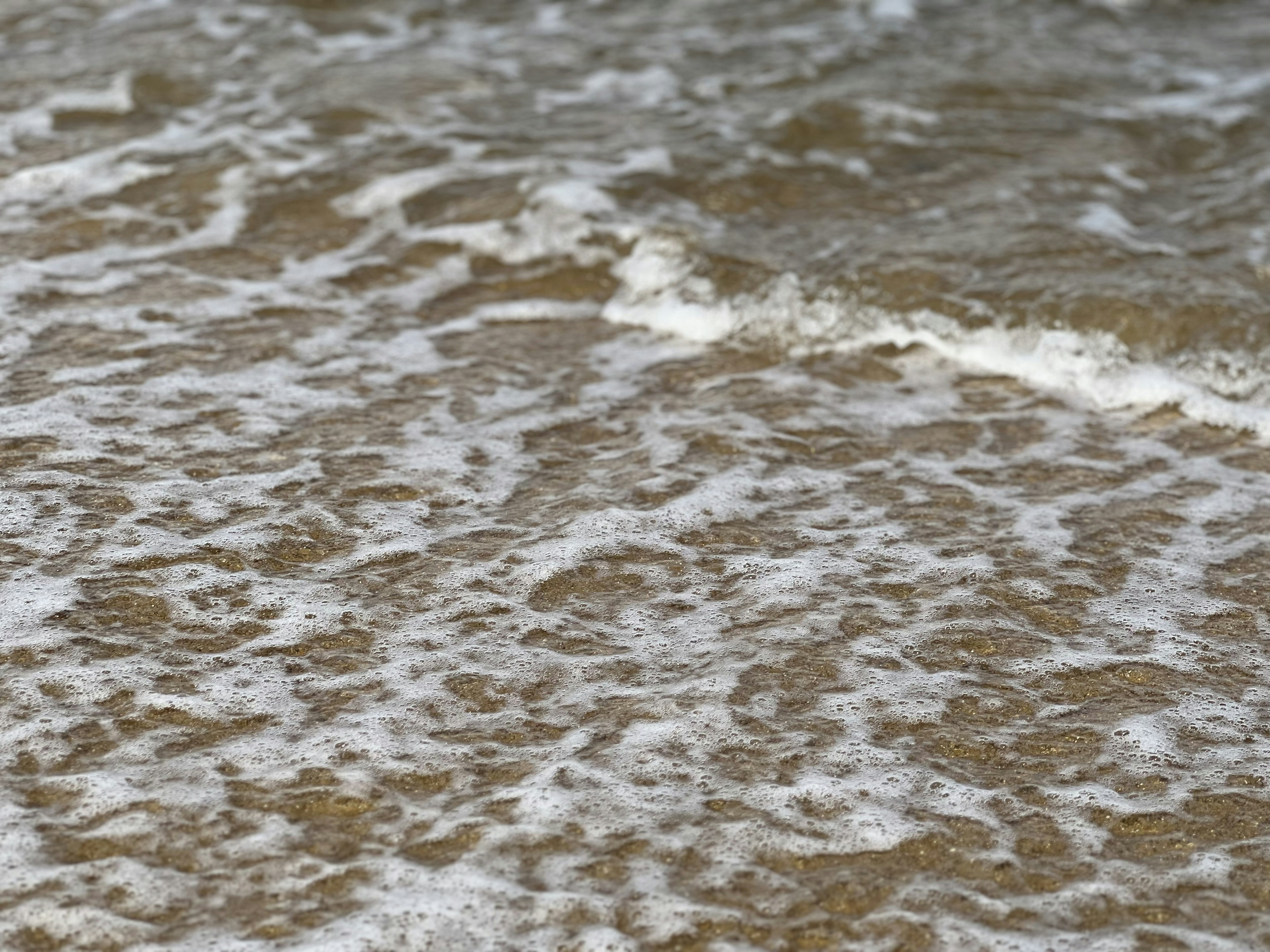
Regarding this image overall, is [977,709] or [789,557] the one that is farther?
[789,557]

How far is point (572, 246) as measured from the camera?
18.8 ft

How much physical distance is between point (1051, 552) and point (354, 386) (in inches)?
84.6

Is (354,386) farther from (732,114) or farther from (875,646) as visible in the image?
(732,114)

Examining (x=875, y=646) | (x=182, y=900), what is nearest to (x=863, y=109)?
(x=875, y=646)

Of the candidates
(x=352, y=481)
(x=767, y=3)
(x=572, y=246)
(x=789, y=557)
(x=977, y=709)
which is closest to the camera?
(x=977, y=709)

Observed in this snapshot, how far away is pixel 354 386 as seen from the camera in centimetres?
457

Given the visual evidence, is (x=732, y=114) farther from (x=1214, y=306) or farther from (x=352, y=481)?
(x=352, y=481)

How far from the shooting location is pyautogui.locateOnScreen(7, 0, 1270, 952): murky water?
2.61 metres

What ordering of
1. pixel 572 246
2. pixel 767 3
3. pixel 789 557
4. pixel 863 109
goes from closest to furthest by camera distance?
pixel 789 557 < pixel 572 246 < pixel 863 109 < pixel 767 3

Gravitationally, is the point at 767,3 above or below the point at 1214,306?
above

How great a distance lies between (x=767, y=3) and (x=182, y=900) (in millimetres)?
7432

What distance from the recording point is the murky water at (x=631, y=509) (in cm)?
261

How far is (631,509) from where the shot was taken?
12.8 feet

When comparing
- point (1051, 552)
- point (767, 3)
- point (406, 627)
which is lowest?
point (1051, 552)
